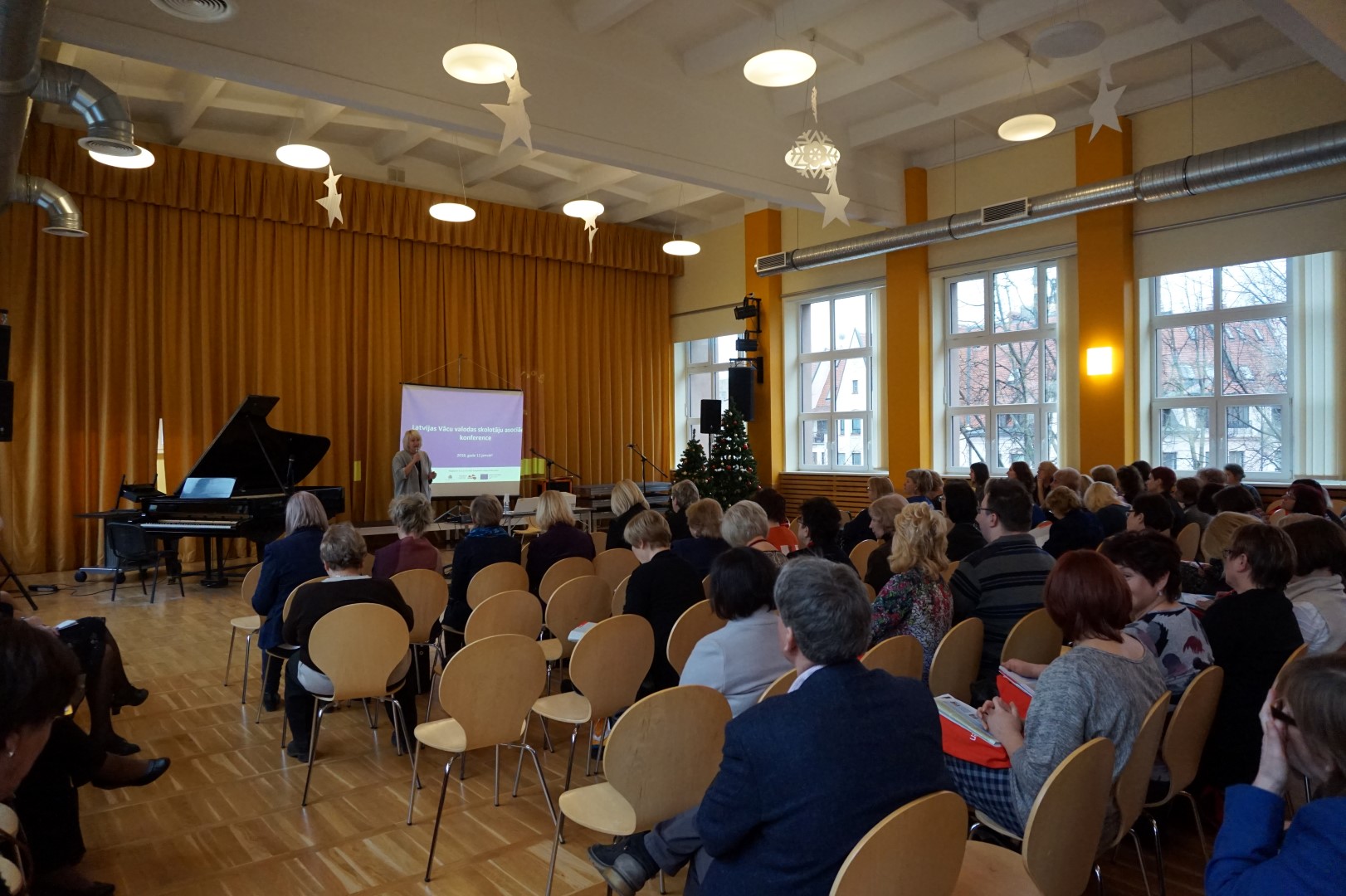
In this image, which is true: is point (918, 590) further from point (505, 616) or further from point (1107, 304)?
point (1107, 304)

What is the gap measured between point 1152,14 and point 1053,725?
23.7 ft

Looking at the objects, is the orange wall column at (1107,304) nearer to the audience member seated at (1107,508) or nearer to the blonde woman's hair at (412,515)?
the audience member seated at (1107,508)

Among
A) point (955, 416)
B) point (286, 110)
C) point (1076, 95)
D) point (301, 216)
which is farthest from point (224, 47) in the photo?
point (955, 416)

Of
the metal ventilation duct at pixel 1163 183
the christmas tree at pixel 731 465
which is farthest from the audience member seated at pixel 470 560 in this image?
the metal ventilation duct at pixel 1163 183

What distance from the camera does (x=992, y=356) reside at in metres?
10.6

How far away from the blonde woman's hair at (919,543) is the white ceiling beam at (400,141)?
317 inches

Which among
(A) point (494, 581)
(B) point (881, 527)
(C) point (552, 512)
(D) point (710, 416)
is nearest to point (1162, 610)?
(B) point (881, 527)

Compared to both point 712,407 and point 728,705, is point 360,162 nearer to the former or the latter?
point 712,407

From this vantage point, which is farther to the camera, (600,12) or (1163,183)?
(1163,183)

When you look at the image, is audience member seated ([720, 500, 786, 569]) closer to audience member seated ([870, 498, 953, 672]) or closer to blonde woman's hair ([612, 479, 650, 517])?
audience member seated ([870, 498, 953, 672])

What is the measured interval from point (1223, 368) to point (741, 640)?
8291mm

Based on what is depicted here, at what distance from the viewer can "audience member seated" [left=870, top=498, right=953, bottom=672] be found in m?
3.21

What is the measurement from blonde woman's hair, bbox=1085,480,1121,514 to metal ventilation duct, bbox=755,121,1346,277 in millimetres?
3542

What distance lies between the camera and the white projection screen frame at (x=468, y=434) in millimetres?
11133
